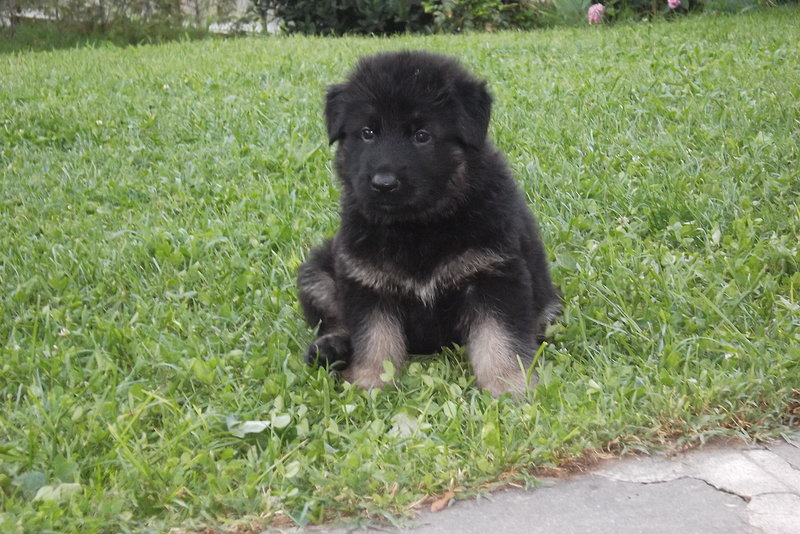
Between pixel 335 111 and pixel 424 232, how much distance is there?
0.62m

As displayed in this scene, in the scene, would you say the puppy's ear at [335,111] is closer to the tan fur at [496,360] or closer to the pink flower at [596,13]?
the tan fur at [496,360]

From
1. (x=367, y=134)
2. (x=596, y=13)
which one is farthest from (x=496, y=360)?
(x=596, y=13)

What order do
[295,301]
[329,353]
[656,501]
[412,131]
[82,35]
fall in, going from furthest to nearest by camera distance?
[82,35] → [295,301] → [329,353] → [412,131] → [656,501]

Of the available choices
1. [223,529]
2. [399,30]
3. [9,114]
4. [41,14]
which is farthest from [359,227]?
[41,14]

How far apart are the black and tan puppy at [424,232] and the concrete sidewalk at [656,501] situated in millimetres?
622

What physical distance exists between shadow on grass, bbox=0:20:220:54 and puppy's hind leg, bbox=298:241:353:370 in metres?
9.27

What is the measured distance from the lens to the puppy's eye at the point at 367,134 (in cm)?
345

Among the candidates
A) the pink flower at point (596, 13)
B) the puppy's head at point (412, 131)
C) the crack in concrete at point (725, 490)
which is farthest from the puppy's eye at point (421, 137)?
the pink flower at point (596, 13)

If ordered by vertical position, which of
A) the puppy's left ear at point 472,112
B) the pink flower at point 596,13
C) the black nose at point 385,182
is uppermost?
the pink flower at point 596,13

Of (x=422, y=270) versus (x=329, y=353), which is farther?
(x=329, y=353)

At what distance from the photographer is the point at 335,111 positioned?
143 inches

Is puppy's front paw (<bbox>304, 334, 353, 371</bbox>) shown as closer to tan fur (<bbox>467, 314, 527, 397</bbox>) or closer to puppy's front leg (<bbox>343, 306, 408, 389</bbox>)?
puppy's front leg (<bbox>343, 306, 408, 389</bbox>)

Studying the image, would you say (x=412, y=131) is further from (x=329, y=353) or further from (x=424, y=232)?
(x=329, y=353)

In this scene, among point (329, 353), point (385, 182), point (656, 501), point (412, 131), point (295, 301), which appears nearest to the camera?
point (656, 501)
